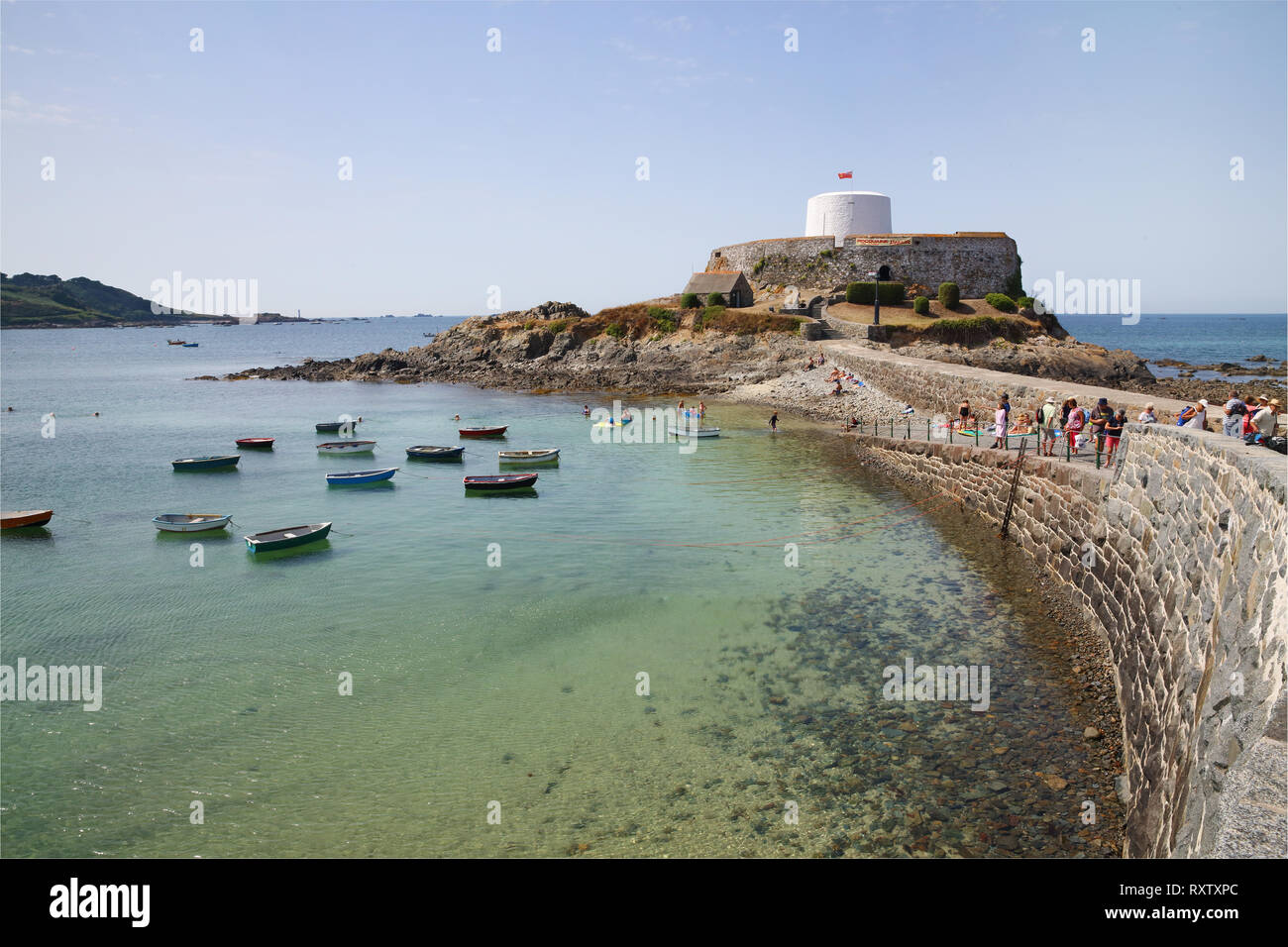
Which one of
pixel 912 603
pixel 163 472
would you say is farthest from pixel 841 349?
pixel 163 472

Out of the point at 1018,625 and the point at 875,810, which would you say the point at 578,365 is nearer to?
the point at 1018,625

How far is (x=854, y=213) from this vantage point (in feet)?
233

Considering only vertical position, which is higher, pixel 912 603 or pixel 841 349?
pixel 841 349

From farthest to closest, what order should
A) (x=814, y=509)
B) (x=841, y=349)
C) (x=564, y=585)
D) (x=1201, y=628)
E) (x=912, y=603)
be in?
(x=841, y=349) → (x=814, y=509) → (x=564, y=585) → (x=912, y=603) → (x=1201, y=628)

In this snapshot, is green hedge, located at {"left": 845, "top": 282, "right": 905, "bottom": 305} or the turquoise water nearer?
the turquoise water

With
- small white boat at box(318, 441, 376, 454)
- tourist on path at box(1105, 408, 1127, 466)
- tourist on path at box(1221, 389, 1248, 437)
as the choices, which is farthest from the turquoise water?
small white boat at box(318, 441, 376, 454)

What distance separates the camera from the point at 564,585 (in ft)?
65.7

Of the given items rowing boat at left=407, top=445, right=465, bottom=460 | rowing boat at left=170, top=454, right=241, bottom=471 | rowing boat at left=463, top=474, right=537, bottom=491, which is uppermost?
rowing boat at left=407, top=445, right=465, bottom=460

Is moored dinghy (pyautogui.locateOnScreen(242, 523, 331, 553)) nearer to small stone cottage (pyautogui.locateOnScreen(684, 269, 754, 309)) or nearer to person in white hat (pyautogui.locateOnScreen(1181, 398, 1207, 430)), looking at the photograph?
person in white hat (pyautogui.locateOnScreen(1181, 398, 1207, 430))

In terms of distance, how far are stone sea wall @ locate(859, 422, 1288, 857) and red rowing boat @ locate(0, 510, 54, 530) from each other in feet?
107

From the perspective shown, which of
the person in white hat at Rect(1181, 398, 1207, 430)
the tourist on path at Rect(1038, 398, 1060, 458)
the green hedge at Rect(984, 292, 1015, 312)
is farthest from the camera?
the green hedge at Rect(984, 292, 1015, 312)

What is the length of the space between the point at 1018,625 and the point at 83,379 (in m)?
103

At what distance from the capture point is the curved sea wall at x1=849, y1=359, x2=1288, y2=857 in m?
6.03

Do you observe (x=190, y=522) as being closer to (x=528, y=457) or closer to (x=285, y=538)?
(x=285, y=538)
